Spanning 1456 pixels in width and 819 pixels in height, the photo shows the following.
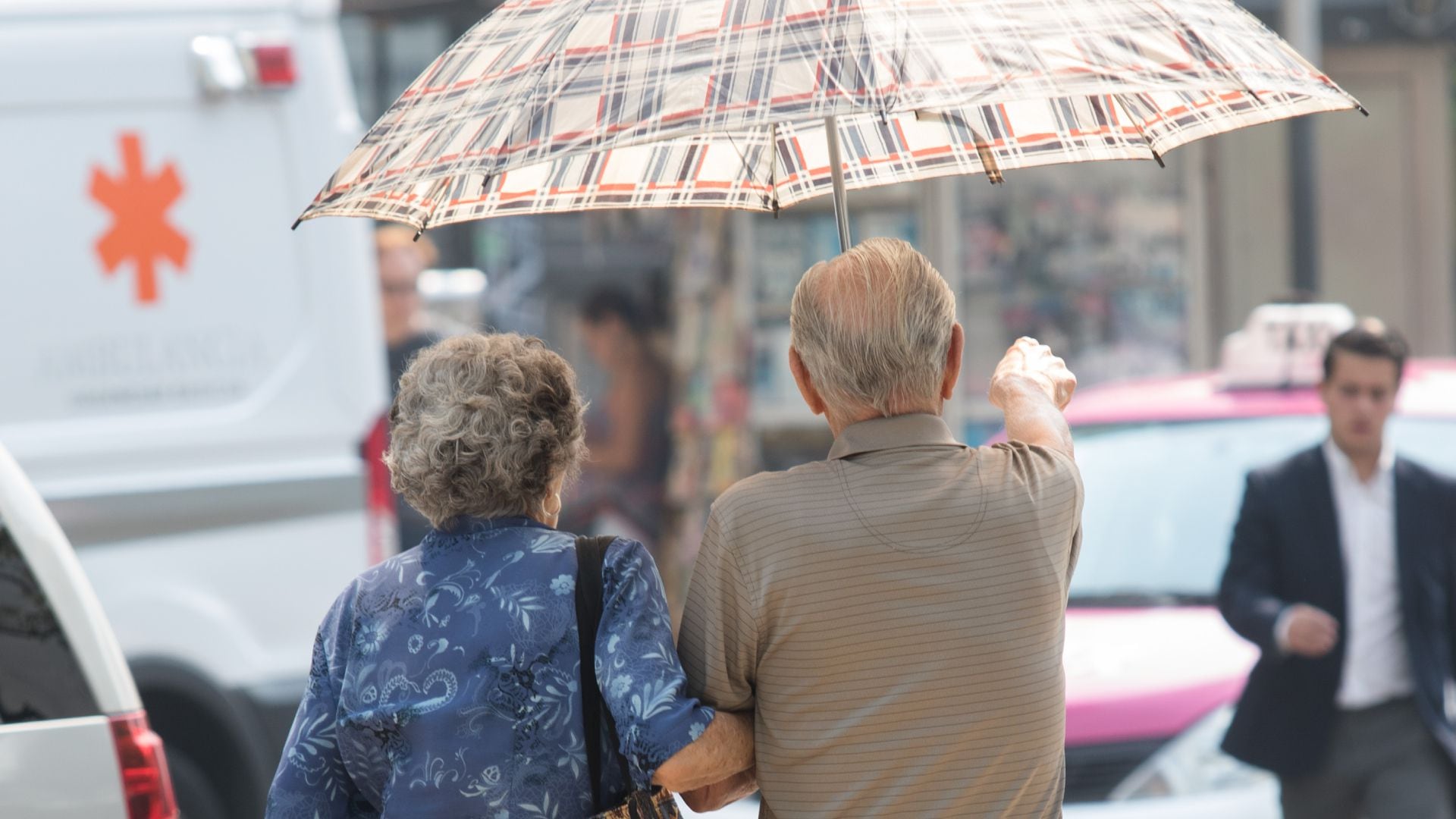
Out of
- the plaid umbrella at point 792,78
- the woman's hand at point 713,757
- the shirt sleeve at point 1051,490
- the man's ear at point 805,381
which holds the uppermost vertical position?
the plaid umbrella at point 792,78

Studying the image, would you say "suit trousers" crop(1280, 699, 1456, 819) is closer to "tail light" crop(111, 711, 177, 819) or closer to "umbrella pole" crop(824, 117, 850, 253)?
"umbrella pole" crop(824, 117, 850, 253)

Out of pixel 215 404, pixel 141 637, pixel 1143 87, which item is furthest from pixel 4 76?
pixel 1143 87

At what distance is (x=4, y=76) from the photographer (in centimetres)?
446

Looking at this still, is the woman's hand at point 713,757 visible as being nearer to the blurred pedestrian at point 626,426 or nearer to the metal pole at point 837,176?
the metal pole at point 837,176

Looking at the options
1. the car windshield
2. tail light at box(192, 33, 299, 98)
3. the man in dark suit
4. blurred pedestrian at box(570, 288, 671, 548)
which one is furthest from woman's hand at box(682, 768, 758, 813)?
blurred pedestrian at box(570, 288, 671, 548)

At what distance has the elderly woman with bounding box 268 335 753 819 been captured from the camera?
2.00 metres

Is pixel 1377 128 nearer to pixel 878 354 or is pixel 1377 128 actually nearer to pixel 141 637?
pixel 141 637

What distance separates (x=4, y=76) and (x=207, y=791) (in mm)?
2062

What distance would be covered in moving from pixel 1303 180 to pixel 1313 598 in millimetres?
3913

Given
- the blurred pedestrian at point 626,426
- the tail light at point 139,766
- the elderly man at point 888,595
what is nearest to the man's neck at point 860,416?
the elderly man at point 888,595

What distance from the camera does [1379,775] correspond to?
3965 mm

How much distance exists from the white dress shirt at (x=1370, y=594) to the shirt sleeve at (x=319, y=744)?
258cm

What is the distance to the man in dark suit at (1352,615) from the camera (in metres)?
3.92

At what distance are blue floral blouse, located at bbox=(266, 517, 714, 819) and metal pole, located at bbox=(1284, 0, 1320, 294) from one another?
5866mm
